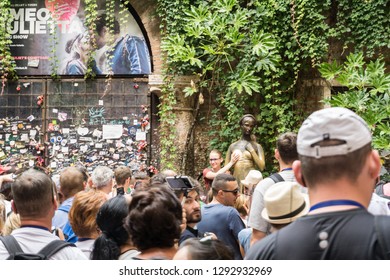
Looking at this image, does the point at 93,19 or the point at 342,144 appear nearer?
the point at 342,144

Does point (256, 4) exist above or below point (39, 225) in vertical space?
above

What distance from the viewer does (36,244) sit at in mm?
2814

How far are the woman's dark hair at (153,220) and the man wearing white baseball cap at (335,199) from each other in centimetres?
76

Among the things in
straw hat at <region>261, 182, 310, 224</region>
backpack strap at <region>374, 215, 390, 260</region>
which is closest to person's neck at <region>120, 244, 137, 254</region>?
straw hat at <region>261, 182, 310, 224</region>

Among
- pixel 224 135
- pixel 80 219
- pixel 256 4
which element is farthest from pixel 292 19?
pixel 80 219

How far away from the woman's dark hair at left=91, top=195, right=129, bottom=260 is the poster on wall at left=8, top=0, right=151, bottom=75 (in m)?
7.53

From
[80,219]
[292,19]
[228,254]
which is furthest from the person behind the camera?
[292,19]

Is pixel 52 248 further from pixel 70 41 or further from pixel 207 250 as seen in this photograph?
pixel 70 41

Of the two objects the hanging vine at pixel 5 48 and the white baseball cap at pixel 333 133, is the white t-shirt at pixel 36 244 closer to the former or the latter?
the white baseball cap at pixel 333 133

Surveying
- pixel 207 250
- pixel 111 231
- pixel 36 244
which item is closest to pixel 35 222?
pixel 36 244

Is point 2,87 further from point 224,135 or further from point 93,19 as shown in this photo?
point 224,135

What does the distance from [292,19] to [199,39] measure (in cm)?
163

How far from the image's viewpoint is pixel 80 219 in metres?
3.46

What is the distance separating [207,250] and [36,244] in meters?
1.06
